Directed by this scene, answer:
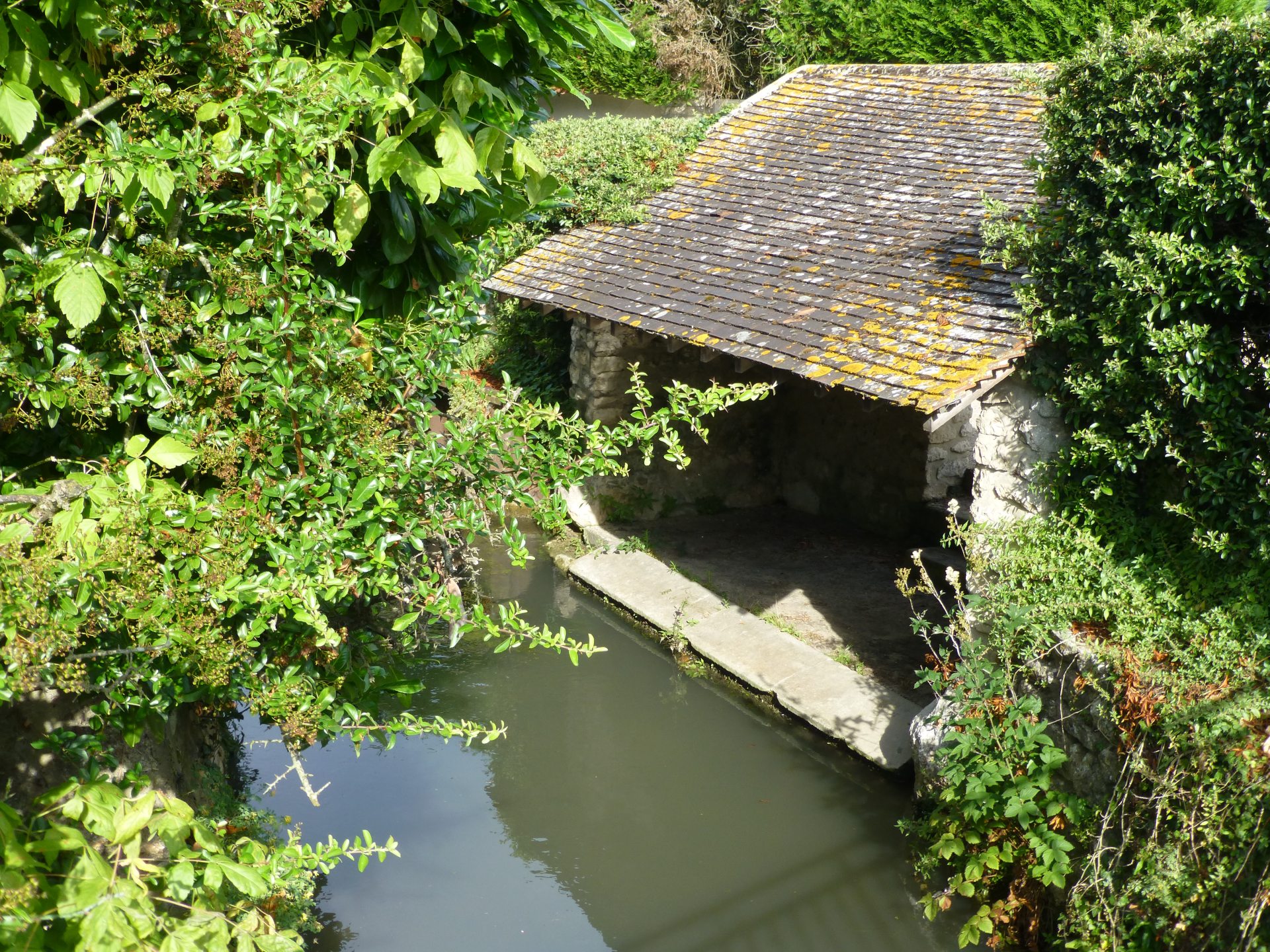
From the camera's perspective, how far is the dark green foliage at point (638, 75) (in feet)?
57.2

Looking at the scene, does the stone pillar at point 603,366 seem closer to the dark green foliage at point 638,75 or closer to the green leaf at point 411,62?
the green leaf at point 411,62

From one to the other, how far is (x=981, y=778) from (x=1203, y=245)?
2.55m

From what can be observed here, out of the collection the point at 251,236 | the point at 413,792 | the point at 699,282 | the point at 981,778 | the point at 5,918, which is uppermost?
the point at 251,236

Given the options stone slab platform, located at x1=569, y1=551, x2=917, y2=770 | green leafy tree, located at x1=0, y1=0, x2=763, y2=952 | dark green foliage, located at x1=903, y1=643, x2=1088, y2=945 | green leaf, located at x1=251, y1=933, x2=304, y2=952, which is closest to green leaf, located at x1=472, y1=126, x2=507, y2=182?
green leafy tree, located at x1=0, y1=0, x2=763, y2=952

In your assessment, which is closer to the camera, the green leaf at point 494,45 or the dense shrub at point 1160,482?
the green leaf at point 494,45

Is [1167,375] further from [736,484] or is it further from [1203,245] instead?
[736,484]

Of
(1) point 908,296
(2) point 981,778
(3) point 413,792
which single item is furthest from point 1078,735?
(3) point 413,792

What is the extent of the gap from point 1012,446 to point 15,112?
184 inches

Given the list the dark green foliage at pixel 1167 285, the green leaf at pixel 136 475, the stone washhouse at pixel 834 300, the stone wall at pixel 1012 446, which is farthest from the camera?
the stone washhouse at pixel 834 300

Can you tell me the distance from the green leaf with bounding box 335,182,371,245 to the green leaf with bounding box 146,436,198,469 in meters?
0.58

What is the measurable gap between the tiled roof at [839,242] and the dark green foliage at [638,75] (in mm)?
7297

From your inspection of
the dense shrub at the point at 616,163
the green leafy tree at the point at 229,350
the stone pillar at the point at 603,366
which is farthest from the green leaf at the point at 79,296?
the dense shrub at the point at 616,163

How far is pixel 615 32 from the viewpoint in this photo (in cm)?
255

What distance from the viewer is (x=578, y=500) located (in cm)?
962
